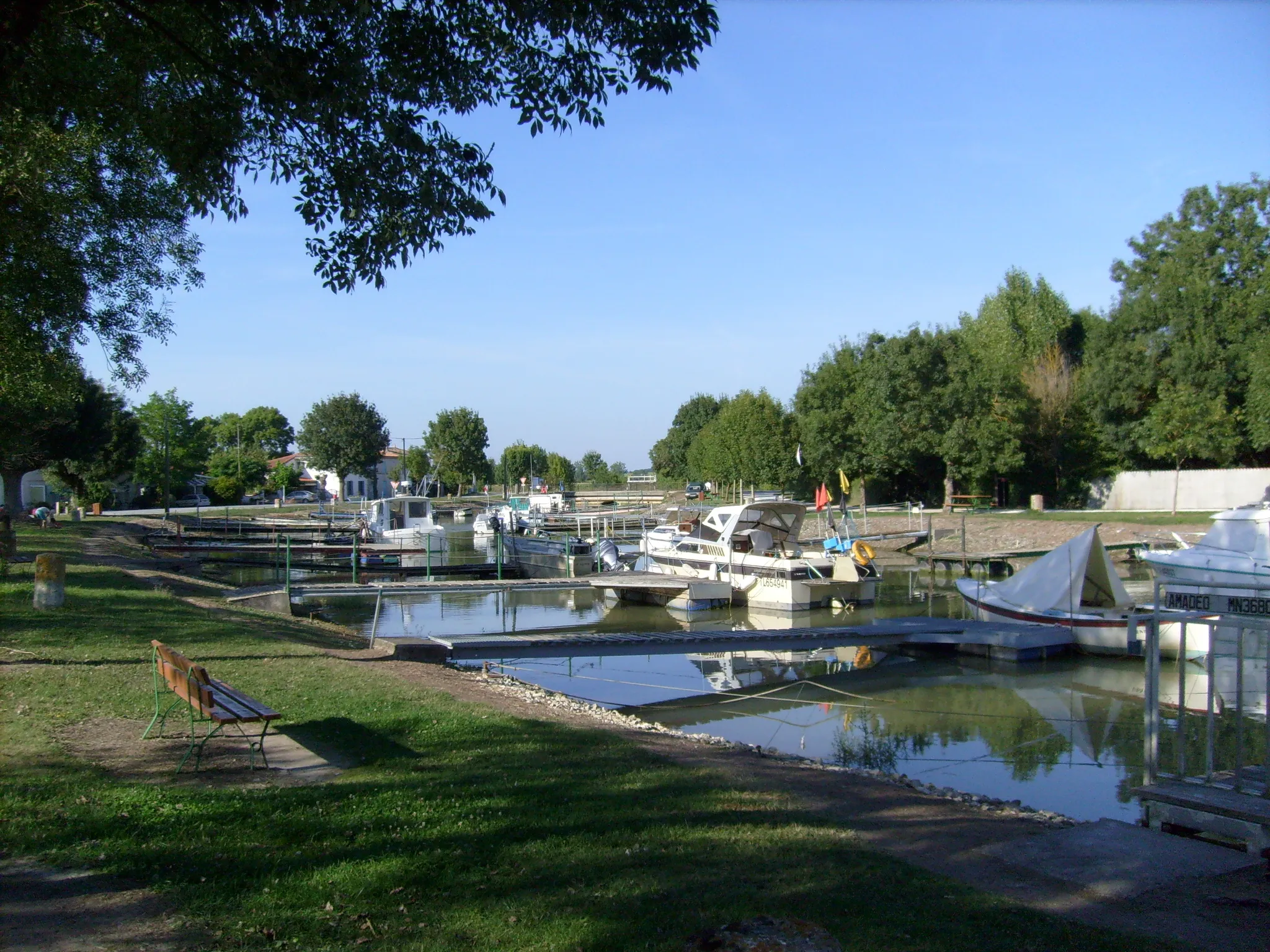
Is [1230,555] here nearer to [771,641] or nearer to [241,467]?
[771,641]

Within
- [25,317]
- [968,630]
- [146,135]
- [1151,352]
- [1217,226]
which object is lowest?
[968,630]

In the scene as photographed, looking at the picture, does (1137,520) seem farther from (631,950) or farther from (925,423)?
(631,950)

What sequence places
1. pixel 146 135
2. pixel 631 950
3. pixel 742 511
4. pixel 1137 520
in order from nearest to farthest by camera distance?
pixel 631 950 → pixel 146 135 → pixel 742 511 → pixel 1137 520

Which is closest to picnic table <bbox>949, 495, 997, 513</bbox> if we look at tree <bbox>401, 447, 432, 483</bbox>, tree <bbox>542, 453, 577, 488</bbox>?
tree <bbox>401, 447, 432, 483</bbox>

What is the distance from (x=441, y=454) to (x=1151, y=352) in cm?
8200

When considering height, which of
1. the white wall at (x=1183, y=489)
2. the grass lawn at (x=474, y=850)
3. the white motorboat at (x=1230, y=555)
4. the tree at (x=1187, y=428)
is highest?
the tree at (x=1187, y=428)

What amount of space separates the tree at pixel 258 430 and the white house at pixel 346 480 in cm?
226

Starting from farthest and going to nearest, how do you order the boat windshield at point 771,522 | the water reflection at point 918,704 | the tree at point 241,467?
the tree at point 241,467
the boat windshield at point 771,522
the water reflection at point 918,704

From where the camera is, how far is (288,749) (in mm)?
8750

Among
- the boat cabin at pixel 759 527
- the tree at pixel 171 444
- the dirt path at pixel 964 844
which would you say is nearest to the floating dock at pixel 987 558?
the boat cabin at pixel 759 527

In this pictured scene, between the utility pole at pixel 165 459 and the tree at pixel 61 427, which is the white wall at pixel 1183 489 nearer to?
the tree at pixel 61 427

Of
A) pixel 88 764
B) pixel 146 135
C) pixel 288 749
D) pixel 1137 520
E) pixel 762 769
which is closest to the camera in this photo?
pixel 88 764

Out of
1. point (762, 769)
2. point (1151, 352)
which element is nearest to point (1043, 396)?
point (1151, 352)

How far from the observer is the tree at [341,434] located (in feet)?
294
